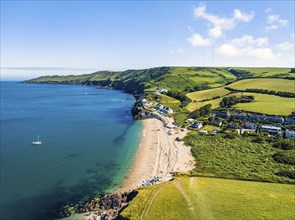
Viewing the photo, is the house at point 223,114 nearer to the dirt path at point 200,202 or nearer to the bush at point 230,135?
the bush at point 230,135

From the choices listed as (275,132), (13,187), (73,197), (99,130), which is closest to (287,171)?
(275,132)

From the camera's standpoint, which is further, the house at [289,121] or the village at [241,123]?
the house at [289,121]

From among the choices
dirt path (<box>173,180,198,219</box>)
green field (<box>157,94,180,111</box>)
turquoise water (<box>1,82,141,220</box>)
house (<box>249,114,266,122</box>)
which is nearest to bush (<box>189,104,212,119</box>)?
house (<box>249,114,266,122</box>)

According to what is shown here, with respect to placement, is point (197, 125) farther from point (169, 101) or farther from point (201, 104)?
point (169, 101)

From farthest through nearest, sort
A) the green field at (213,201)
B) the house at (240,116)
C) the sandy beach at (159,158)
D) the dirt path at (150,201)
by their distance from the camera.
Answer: the house at (240,116) < the sandy beach at (159,158) < the dirt path at (150,201) < the green field at (213,201)

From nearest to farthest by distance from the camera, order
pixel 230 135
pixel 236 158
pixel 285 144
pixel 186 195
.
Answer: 1. pixel 186 195
2. pixel 236 158
3. pixel 285 144
4. pixel 230 135

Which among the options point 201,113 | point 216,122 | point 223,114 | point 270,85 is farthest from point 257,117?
point 270,85

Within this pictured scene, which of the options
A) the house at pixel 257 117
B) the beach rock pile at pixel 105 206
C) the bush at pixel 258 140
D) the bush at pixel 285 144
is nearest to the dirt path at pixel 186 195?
the beach rock pile at pixel 105 206
